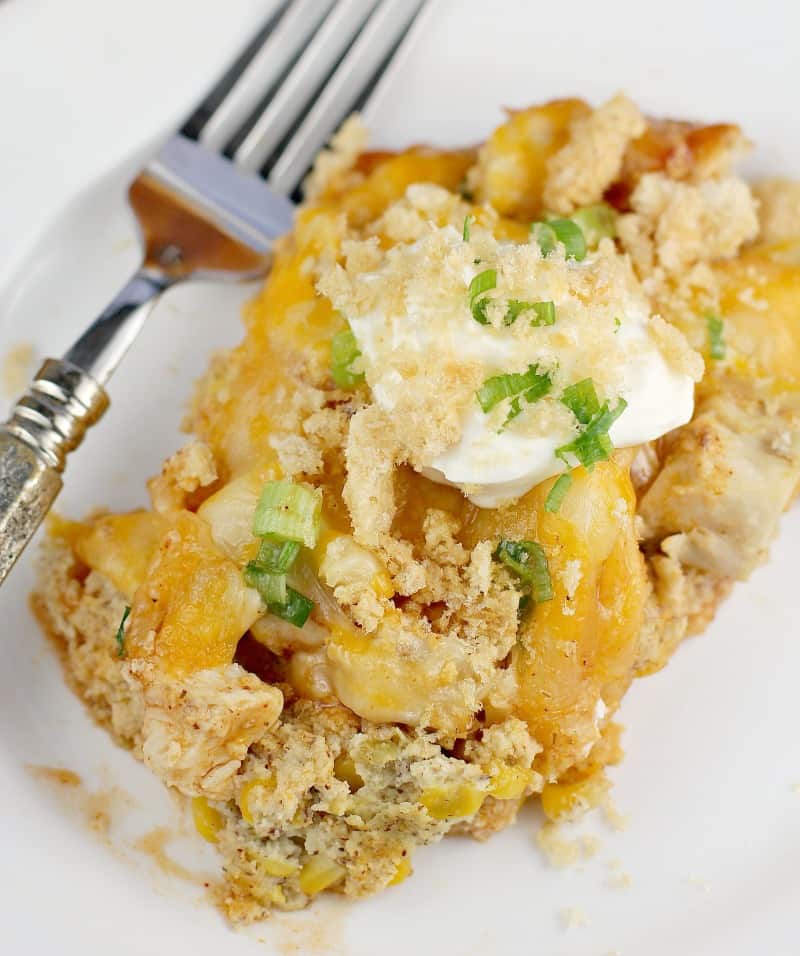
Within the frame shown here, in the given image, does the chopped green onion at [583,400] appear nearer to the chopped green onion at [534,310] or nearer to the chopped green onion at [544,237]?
the chopped green onion at [534,310]

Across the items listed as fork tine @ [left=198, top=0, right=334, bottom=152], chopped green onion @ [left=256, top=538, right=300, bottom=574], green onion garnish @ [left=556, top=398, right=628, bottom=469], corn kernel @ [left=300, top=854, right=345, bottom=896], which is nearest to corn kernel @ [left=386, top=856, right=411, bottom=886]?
corn kernel @ [left=300, top=854, right=345, bottom=896]

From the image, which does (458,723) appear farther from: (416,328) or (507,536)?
(416,328)

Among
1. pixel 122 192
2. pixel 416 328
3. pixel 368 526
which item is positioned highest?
pixel 416 328

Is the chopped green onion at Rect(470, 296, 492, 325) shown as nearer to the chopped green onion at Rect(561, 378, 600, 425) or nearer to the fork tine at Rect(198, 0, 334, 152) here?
the chopped green onion at Rect(561, 378, 600, 425)

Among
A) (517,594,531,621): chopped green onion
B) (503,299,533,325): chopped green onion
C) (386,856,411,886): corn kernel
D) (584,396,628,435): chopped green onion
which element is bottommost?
(386,856,411,886): corn kernel

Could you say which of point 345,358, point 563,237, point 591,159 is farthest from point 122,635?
point 591,159

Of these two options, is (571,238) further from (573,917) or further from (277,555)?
(573,917)

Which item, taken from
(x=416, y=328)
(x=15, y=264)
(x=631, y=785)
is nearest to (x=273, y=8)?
(x=15, y=264)
